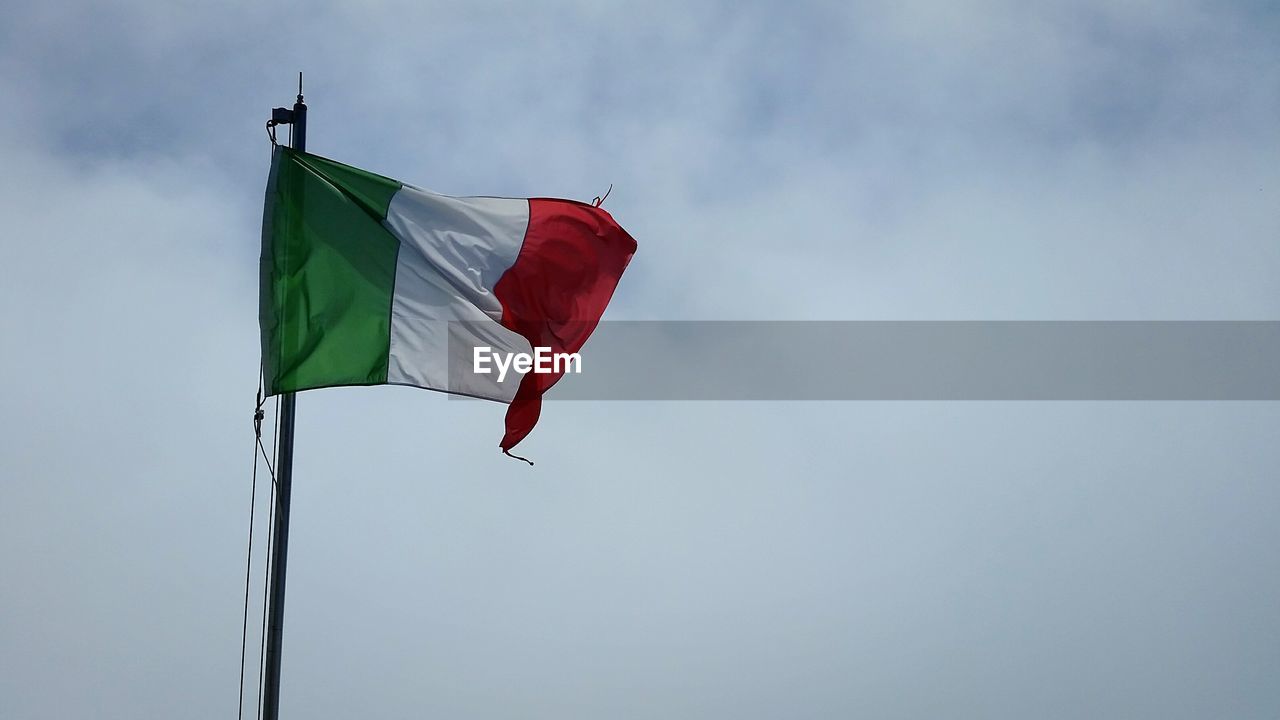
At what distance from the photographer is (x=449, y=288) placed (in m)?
20.0

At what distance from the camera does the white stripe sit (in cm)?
1916

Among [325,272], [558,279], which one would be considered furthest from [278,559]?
[558,279]

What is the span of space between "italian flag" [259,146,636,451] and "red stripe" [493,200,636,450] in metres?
0.02

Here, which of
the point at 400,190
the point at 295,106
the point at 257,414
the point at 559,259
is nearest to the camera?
the point at 257,414

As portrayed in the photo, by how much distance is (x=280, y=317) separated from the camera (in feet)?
59.4

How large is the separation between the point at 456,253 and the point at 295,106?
3.17 meters

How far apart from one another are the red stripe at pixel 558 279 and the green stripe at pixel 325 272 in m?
1.94

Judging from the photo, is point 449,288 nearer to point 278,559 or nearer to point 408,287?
point 408,287

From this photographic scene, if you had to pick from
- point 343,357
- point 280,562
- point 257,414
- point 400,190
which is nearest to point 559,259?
point 400,190

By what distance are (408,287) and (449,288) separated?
2.16ft

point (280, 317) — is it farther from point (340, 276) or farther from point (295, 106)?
point (295, 106)

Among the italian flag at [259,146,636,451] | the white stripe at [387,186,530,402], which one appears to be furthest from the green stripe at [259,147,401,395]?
the white stripe at [387,186,530,402]

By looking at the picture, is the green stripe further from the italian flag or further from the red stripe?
the red stripe

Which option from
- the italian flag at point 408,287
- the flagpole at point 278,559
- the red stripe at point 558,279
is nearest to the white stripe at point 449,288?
the italian flag at point 408,287
